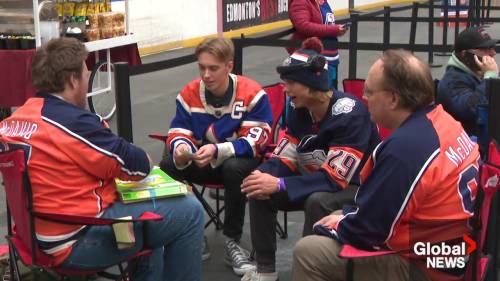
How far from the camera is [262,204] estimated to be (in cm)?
415

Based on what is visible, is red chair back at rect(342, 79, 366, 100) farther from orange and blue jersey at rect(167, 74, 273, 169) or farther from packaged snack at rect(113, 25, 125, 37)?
packaged snack at rect(113, 25, 125, 37)

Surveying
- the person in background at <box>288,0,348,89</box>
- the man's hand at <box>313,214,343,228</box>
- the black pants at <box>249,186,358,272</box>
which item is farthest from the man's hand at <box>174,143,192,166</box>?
the person in background at <box>288,0,348,89</box>

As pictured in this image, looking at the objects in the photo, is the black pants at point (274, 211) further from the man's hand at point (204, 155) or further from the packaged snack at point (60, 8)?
the packaged snack at point (60, 8)

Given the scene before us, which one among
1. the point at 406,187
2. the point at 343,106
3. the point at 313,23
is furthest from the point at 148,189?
the point at 313,23

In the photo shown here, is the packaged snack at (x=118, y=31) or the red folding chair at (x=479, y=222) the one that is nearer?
the red folding chair at (x=479, y=222)

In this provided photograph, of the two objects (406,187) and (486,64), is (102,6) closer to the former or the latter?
(486,64)

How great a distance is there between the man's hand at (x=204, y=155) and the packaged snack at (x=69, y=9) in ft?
15.3

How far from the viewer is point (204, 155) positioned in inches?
171

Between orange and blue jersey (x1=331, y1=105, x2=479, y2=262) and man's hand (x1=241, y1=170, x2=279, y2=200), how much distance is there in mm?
969

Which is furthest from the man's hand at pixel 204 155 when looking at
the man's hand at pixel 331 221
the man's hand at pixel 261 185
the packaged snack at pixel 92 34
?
the packaged snack at pixel 92 34

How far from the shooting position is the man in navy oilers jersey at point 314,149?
12.6ft

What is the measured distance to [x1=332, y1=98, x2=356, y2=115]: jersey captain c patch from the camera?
3868 millimetres

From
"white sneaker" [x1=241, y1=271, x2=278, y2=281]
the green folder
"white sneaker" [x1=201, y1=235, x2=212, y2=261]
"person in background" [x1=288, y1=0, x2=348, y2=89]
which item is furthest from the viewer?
"person in background" [x1=288, y1=0, x2=348, y2=89]

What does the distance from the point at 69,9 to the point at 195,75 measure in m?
3.52
